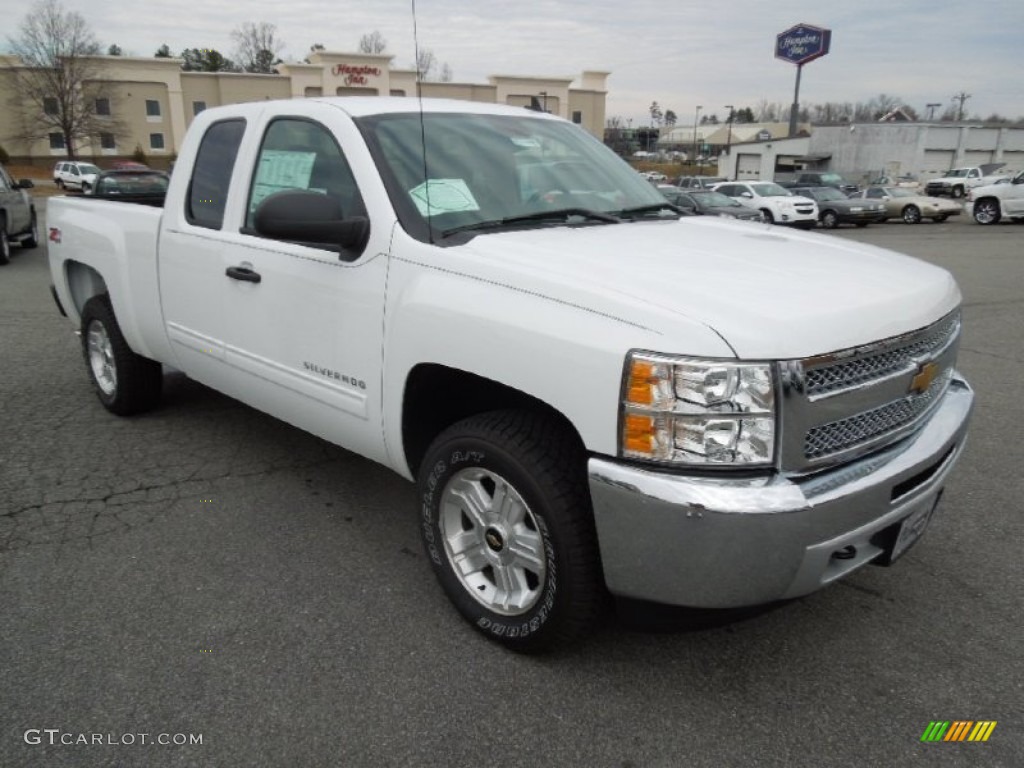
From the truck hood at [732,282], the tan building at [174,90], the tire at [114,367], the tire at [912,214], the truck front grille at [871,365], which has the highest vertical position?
the tan building at [174,90]

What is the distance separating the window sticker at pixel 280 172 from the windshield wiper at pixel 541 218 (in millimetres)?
899

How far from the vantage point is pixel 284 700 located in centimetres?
250

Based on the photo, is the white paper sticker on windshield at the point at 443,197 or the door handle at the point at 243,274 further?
the door handle at the point at 243,274

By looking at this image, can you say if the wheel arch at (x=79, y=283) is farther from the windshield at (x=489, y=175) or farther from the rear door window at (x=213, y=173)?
the windshield at (x=489, y=175)

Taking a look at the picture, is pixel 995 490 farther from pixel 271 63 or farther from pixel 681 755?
pixel 271 63

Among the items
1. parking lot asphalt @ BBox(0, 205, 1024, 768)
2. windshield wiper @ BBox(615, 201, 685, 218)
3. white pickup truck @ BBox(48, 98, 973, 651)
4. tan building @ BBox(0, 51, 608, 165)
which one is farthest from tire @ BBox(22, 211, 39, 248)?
tan building @ BBox(0, 51, 608, 165)

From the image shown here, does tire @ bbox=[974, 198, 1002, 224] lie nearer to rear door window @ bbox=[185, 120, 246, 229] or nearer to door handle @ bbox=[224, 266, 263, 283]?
rear door window @ bbox=[185, 120, 246, 229]

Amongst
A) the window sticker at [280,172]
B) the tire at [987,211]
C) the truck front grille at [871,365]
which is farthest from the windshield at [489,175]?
the tire at [987,211]

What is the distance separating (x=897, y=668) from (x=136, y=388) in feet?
14.7

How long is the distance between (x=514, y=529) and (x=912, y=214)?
30022mm

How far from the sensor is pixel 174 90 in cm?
6247

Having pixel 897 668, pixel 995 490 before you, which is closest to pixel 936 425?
pixel 897 668

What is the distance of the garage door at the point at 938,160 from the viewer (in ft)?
204

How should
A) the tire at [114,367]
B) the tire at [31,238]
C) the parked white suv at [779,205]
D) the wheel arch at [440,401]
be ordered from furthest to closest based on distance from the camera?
the parked white suv at [779,205], the tire at [31,238], the tire at [114,367], the wheel arch at [440,401]
